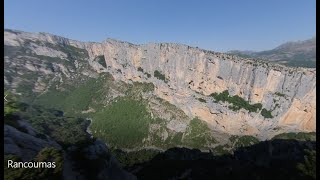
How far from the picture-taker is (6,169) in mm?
32281

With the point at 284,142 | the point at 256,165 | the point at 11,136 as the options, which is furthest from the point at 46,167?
the point at 284,142

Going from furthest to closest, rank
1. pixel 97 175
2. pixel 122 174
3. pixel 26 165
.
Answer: pixel 122 174 → pixel 97 175 → pixel 26 165

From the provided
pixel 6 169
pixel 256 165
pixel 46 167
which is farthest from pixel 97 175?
pixel 256 165

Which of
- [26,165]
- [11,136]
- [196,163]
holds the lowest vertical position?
[196,163]

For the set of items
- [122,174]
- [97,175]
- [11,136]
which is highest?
[11,136]

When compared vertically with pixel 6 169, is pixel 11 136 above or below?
below

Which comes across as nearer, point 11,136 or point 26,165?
point 26,165

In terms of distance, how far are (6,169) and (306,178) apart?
28.8m

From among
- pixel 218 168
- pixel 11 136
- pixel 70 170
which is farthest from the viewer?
pixel 218 168

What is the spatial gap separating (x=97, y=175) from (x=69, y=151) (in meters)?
8.86

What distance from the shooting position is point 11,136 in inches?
2196

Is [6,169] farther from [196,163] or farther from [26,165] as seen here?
[196,163]
